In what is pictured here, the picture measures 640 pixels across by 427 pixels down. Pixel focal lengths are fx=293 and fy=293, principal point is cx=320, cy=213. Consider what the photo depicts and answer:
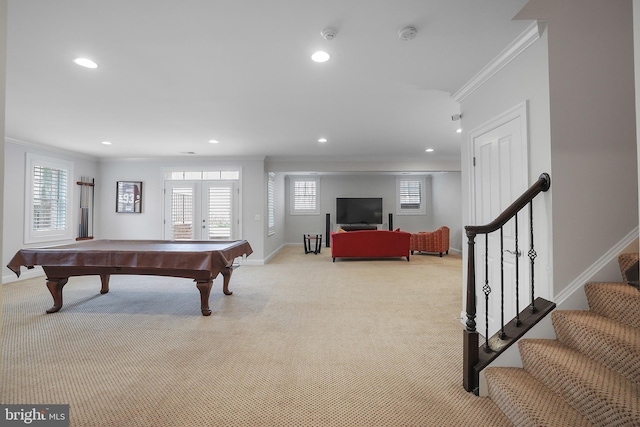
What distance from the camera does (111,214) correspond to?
686 cm

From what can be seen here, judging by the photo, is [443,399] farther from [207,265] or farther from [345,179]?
[345,179]

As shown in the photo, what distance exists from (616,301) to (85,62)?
14.0 ft

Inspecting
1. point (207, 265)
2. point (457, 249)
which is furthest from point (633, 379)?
point (457, 249)

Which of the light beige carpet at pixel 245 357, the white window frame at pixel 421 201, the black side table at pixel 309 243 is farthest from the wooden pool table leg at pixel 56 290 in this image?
the white window frame at pixel 421 201

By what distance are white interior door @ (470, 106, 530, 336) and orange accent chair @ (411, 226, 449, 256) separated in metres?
5.00

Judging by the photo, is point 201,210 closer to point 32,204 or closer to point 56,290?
point 32,204

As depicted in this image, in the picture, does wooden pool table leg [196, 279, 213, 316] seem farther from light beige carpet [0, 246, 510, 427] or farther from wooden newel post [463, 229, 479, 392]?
wooden newel post [463, 229, 479, 392]

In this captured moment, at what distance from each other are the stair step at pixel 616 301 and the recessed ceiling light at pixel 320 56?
2.50 m

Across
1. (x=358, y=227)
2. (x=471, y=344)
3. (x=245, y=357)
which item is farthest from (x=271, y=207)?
(x=471, y=344)

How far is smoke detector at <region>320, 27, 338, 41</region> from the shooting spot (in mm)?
2047

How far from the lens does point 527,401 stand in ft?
5.24

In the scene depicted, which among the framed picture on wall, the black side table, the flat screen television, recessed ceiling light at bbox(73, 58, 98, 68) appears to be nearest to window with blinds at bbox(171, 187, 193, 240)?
the framed picture on wall

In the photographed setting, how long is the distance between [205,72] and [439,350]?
130 inches

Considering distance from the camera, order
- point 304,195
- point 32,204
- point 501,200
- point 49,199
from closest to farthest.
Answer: point 501,200 → point 32,204 → point 49,199 → point 304,195
